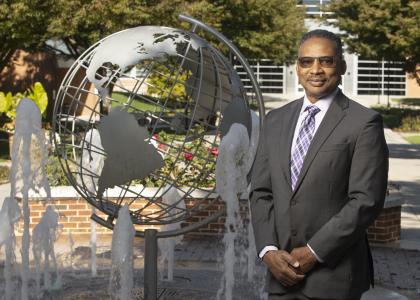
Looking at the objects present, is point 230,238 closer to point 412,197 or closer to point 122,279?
point 122,279

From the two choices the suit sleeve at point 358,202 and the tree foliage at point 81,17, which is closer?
the suit sleeve at point 358,202

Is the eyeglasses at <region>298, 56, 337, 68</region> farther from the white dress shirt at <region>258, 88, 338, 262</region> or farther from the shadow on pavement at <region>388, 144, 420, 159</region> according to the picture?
the shadow on pavement at <region>388, 144, 420, 159</region>

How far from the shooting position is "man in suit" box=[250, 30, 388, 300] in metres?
3.57

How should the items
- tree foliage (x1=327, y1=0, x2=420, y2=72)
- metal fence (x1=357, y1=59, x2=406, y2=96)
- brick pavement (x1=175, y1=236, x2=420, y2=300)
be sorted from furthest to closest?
metal fence (x1=357, y1=59, x2=406, y2=96), tree foliage (x1=327, y1=0, x2=420, y2=72), brick pavement (x1=175, y1=236, x2=420, y2=300)

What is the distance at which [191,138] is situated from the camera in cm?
764

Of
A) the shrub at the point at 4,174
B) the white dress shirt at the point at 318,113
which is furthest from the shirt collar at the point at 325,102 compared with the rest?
the shrub at the point at 4,174

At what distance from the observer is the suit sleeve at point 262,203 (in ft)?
12.3

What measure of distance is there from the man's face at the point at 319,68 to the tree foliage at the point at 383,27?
2439 centimetres

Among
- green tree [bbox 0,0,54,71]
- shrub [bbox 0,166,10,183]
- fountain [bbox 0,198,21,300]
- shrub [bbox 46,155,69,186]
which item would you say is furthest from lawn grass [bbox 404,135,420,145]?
fountain [bbox 0,198,21,300]

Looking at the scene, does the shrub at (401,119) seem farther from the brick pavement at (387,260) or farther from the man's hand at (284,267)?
the man's hand at (284,267)

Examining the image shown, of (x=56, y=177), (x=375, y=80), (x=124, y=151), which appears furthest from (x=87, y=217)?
(x=375, y=80)

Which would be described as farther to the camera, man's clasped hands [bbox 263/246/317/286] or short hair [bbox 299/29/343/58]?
short hair [bbox 299/29/343/58]

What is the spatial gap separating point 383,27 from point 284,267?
91.6 ft

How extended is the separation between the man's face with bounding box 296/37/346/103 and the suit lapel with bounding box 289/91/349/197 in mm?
79
